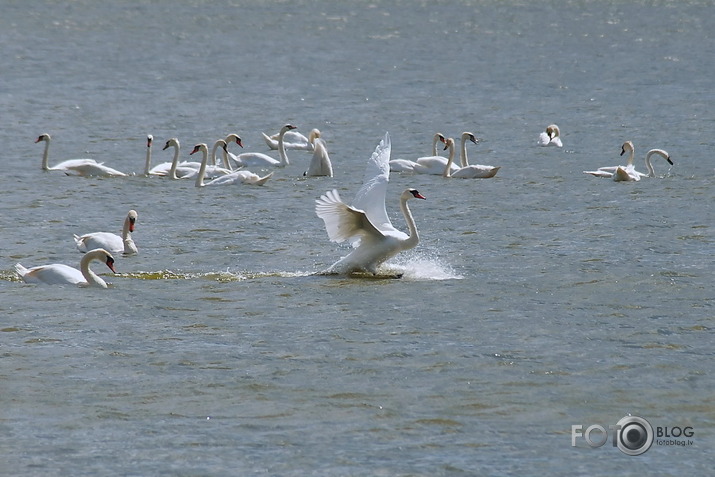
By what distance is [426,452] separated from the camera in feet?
26.6

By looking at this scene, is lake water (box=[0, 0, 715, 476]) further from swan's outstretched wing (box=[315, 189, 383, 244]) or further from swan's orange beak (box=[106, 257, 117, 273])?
swan's outstretched wing (box=[315, 189, 383, 244])

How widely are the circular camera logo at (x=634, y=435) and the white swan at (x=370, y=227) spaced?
472cm

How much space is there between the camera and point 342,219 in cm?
1316

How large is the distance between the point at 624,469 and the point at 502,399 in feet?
4.60

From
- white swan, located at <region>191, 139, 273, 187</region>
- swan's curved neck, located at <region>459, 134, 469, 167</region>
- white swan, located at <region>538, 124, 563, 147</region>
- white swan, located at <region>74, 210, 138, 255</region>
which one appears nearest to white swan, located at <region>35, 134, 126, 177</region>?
white swan, located at <region>191, 139, 273, 187</region>

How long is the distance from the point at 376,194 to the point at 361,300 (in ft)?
5.40

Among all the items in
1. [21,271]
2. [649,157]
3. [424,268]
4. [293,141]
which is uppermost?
[21,271]

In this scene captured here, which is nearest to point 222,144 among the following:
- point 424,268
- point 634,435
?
point 424,268

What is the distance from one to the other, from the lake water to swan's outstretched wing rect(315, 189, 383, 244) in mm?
461

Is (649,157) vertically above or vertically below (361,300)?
below

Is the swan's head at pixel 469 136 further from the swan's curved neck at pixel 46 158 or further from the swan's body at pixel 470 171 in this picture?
the swan's curved neck at pixel 46 158

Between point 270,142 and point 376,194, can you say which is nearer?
point 376,194

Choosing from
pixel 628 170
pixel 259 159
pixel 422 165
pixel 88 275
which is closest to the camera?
pixel 88 275

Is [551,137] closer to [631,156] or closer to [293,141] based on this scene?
[631,156]
